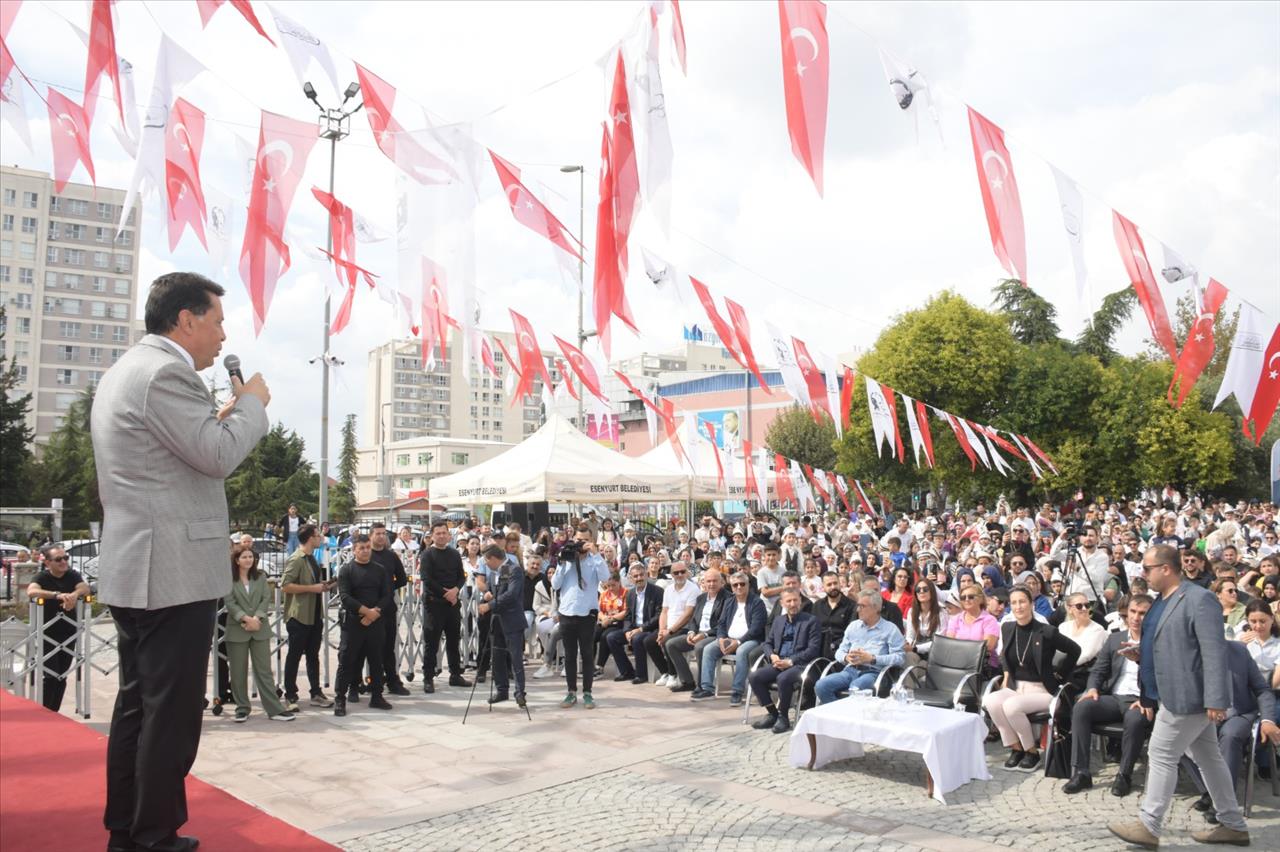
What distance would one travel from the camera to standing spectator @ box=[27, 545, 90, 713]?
8.56m

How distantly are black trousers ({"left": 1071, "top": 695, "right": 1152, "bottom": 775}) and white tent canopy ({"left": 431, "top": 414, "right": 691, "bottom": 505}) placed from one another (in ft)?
33.6

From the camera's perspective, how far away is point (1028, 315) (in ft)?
155

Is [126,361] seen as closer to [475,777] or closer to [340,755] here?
[475,777]

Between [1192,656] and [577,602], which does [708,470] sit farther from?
[1192,656]

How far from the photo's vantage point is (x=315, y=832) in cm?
527

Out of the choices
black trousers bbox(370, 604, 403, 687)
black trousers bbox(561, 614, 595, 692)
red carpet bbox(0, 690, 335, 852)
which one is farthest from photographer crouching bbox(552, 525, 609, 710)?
red carpet bbox(0, 690, 335, 852)

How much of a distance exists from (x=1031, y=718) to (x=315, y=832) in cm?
510

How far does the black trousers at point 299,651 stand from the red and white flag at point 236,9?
17.4ft

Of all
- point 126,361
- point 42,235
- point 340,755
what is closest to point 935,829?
point 340,755

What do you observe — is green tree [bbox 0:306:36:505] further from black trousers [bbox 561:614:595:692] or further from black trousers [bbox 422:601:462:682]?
black trousers [bbox 561:614:595:692]

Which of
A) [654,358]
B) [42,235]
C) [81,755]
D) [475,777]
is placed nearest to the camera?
[81,755]

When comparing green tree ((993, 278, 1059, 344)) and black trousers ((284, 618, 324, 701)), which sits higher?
green tree ((993, 278, 1059, 344))

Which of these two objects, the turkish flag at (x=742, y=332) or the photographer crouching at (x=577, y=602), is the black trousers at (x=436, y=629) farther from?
the turkish flag at (x=742, y=332)

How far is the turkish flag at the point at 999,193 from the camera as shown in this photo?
7.39 meters
